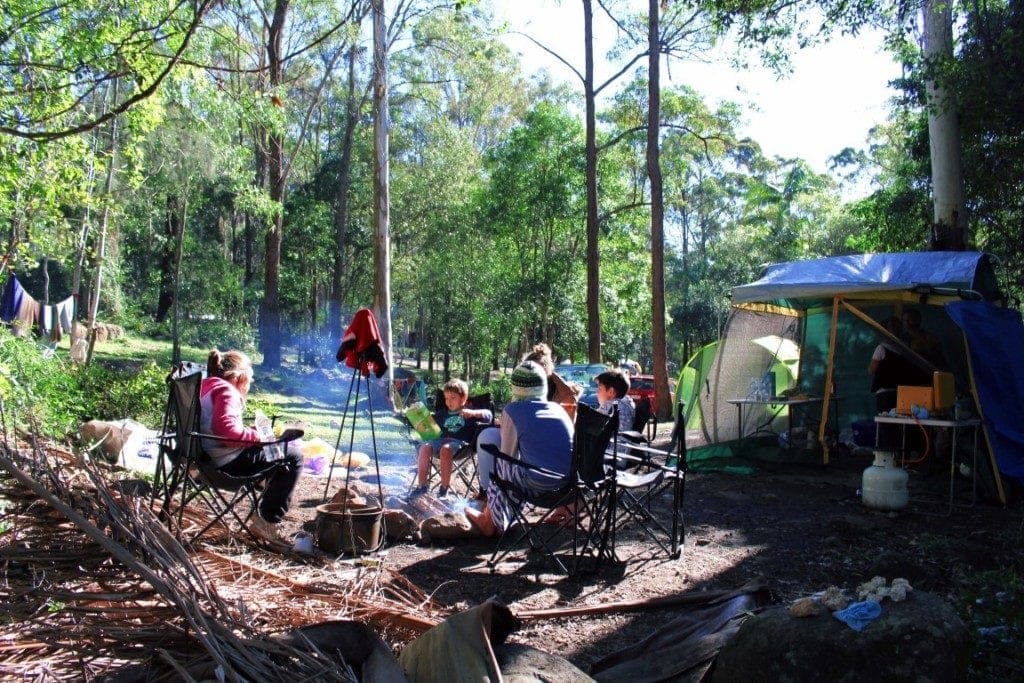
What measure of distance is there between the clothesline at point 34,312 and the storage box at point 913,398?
1475cm

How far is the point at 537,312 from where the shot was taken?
783 inches

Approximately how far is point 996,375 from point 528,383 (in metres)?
4.19

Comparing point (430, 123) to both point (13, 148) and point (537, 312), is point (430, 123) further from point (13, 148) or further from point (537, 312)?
point (13, 148)

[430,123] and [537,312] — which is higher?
[430,123]

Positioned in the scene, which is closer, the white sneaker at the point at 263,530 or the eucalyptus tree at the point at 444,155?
the white sneaker at the point at 263,530

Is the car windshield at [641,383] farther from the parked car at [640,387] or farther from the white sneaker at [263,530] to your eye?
the white sneaker at [263,530]

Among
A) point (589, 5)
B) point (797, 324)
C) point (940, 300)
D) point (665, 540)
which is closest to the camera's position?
point (665, 540)

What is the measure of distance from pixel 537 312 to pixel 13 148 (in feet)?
47.9

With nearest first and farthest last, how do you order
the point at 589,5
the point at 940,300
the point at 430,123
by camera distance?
the point at 940,300 < the point at 589,5 < the point at 430,123

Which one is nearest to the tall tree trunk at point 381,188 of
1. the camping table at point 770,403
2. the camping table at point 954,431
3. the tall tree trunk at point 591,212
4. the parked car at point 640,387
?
the tall tree trunk at point 591,212

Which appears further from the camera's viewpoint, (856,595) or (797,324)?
(797,324)

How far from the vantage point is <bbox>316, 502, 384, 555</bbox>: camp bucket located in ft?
13.9

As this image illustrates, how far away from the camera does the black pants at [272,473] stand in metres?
4.46

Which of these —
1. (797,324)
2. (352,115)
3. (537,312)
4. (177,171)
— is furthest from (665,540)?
(352,115)
